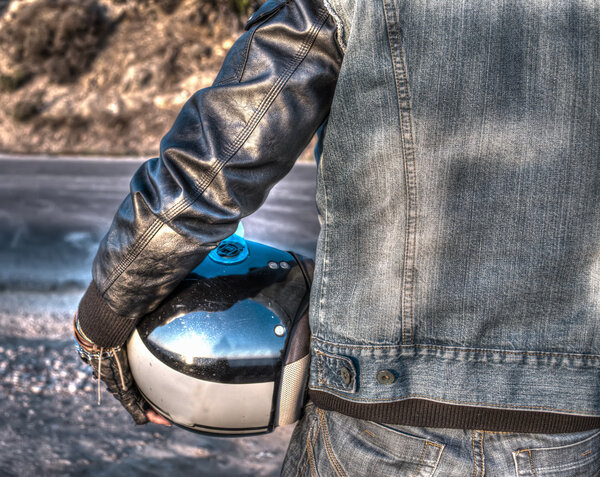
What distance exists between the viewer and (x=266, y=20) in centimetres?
112

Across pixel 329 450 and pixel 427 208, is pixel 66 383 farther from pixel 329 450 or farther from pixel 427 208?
pixel 427 208

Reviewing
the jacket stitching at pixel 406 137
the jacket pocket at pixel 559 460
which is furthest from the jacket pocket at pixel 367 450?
the jacket stitching at pixel 406 137

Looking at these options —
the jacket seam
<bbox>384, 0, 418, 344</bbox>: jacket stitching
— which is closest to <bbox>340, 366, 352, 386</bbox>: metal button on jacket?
<bbox>384, 0, 418, 344</bbox>: jacket stitching

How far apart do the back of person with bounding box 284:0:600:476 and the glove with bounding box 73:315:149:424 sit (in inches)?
22.3

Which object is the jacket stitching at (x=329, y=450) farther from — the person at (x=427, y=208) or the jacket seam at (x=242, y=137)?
the jacket seam at (x=242, y=137)

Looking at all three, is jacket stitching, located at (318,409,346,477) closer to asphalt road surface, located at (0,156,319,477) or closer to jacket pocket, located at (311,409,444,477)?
jacket pocket, located at (311,409,444,477)

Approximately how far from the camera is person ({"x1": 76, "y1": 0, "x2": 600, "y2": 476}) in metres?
1.01

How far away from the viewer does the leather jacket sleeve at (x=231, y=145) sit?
109 cm

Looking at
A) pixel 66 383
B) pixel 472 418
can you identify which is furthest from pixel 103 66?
pixel 472 418

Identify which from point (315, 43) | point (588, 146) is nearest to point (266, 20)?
point (315, 43)

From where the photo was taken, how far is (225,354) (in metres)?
1.31

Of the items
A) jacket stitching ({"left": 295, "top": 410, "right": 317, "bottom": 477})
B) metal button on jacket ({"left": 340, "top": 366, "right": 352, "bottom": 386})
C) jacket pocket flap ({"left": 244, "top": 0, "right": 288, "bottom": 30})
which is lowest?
jacket stitching ({"left": 295, "top": 410, "right": 317, "bottom": 477})

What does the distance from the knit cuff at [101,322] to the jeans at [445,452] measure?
1.71ft

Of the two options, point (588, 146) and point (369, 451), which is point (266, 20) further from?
point (369, 451)
